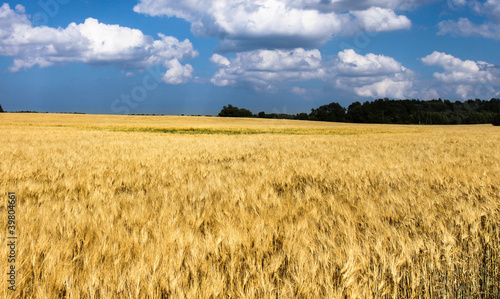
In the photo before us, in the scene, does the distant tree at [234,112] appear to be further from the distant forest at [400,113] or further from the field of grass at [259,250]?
the field of grass at [259,250]

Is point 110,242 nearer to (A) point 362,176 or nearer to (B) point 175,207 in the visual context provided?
(B) point 175,207

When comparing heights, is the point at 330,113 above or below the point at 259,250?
above

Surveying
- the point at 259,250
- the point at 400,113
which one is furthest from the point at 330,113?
the point at 259,250

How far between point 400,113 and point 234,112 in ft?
192

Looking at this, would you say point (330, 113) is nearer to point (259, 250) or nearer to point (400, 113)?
point (400, 113)

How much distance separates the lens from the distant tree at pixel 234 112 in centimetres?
10906

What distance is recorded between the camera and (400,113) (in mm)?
107375

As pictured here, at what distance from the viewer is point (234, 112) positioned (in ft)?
359

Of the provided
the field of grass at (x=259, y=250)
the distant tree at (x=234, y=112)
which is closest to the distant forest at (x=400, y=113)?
the distant tree at (x=234, y=112)

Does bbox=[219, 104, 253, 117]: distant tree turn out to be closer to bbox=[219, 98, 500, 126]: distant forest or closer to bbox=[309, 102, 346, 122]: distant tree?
bbox=[219, 98, 500, 126]: distant forest

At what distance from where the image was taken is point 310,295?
1.36 meters

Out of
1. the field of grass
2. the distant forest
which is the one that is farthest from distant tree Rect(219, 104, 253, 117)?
the field of grass

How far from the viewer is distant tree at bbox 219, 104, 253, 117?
10906 cm

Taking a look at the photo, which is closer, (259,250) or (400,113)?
(259,250)
